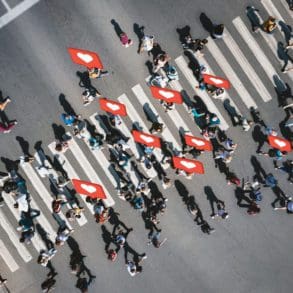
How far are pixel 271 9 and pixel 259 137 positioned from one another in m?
7.26

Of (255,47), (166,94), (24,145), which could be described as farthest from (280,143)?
(24,145)

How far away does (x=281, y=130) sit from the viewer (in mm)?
22031

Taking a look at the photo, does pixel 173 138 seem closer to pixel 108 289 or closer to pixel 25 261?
pixel 108 289

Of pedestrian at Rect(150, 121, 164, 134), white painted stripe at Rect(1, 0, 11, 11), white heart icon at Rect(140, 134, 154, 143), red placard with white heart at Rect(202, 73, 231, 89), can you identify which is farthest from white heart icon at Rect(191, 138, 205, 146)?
white painted stripe at Rect(1, 0, 11, 11)

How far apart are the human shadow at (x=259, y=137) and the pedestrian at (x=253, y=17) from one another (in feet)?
18.4

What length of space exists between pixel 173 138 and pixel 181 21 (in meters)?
6.63

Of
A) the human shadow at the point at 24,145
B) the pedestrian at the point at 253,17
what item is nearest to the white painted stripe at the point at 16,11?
the human shadow at the point at 24,145

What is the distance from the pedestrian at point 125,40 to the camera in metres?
21.2

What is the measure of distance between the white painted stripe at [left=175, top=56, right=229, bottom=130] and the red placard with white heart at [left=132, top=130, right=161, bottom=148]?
3509mm

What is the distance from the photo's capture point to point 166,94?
70.5 ft

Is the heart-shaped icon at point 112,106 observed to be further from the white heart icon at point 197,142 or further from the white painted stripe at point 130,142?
the white heart icon at point 197,142

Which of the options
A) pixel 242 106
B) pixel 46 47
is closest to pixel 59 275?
pixel 46 47

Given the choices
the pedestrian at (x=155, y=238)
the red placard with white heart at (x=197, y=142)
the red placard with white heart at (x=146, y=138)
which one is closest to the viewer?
the red placard with white heart at (x=146, y=138)

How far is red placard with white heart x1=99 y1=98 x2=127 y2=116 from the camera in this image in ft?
70.3
